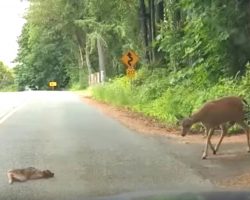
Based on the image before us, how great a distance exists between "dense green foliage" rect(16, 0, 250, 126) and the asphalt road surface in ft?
6.78

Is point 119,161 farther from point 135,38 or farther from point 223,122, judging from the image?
point 135,38

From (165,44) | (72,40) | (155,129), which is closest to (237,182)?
(155,129)

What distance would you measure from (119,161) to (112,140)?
3.65 meters

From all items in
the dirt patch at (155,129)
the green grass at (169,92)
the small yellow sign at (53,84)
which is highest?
the green grass at (169,92)

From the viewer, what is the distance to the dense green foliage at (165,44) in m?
20.4

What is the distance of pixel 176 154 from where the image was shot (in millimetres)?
13008

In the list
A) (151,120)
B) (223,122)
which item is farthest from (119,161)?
(151,120)

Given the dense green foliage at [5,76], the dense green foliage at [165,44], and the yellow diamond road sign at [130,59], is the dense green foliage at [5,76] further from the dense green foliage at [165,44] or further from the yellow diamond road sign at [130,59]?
the yellow diamond road sign at [130,59]

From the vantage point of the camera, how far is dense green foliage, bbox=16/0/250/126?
20.4m

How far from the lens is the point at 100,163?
11.9 meters

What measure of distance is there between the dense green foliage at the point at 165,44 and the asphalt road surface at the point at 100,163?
2066mm

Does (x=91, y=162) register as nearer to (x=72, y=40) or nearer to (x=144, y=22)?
(x=144, y=22)

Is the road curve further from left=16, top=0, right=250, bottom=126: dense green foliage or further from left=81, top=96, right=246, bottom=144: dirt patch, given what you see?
left=16, top=0, right=250, bottom=126: dense green foliage

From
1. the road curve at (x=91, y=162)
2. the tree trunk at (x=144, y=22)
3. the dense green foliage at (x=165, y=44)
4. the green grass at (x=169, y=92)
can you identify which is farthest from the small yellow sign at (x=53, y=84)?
the road curve at (x=91, y=162)
